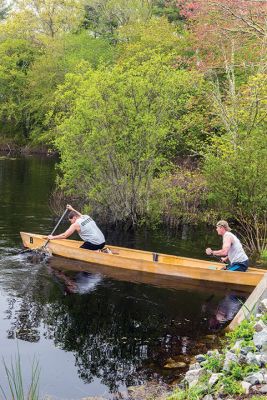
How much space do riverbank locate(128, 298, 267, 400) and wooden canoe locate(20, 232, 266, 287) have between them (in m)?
5.05

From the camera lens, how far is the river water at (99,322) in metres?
8.10

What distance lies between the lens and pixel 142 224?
65.8 feet

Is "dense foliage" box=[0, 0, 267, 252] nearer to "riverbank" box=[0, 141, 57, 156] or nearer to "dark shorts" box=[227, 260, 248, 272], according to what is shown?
"dark shorts" box=[227, 260, 248, 272]

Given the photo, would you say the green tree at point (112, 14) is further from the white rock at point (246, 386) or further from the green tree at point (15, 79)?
the white rock at point (246, 386)

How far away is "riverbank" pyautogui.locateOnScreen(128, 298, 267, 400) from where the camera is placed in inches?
238

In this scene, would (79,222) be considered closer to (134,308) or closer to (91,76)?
(134,308)

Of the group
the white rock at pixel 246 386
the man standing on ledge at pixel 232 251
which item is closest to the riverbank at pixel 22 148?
the man standing on ledge at pixel 232 251

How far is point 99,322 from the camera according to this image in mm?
10414

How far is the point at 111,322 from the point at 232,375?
446cm

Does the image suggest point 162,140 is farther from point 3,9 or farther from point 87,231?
point 3,9

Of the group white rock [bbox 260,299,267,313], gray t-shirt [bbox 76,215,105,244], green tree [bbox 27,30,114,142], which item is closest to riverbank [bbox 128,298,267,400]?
white rock [bbox 260,299,267,313]

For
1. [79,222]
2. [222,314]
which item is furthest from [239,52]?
[222,314]

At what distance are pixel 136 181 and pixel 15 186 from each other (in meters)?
12.1

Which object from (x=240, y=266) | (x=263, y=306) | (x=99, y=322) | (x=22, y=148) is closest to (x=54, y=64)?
(x=22, y=148)
